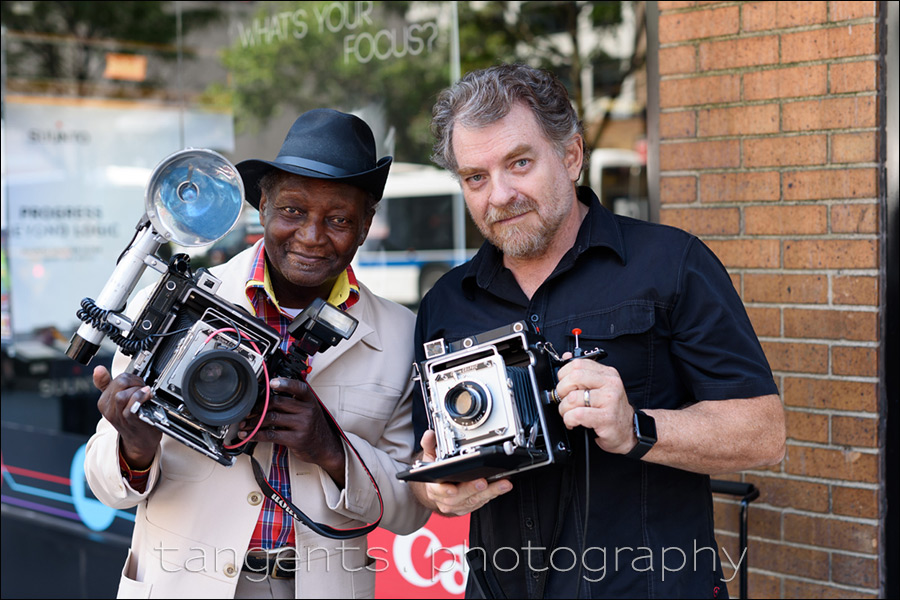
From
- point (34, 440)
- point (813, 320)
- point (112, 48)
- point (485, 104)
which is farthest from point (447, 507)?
point (112, 48)

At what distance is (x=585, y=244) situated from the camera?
2.03m

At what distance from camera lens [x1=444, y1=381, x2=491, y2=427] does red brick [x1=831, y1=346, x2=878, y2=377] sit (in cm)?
157

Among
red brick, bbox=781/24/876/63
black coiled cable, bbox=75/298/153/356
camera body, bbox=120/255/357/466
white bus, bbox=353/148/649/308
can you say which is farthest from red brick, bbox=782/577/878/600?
black coiled cable, bbox=75/298/153/356

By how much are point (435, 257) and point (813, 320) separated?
2192 mm

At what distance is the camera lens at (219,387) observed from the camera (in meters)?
1.83

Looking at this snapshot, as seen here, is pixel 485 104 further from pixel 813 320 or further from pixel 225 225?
pixel 813 320

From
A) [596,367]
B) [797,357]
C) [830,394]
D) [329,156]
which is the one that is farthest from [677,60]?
[596,367]

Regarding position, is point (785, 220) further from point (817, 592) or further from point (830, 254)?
point (817, 592)

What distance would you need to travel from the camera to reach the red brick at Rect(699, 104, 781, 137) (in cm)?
295

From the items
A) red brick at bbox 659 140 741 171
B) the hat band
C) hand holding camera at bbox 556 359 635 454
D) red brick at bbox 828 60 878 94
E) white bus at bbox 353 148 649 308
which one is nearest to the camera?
hand holding camera at bbox 556 359 635 454

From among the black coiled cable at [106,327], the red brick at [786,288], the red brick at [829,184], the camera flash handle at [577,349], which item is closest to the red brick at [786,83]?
the red brick at [829,184]

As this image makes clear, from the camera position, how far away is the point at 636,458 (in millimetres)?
1810

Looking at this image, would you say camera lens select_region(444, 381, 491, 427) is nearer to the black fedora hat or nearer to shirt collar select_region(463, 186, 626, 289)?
shirt collar select_region(463, 186, 626, 289)

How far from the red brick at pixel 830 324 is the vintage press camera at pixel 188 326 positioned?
180cm
